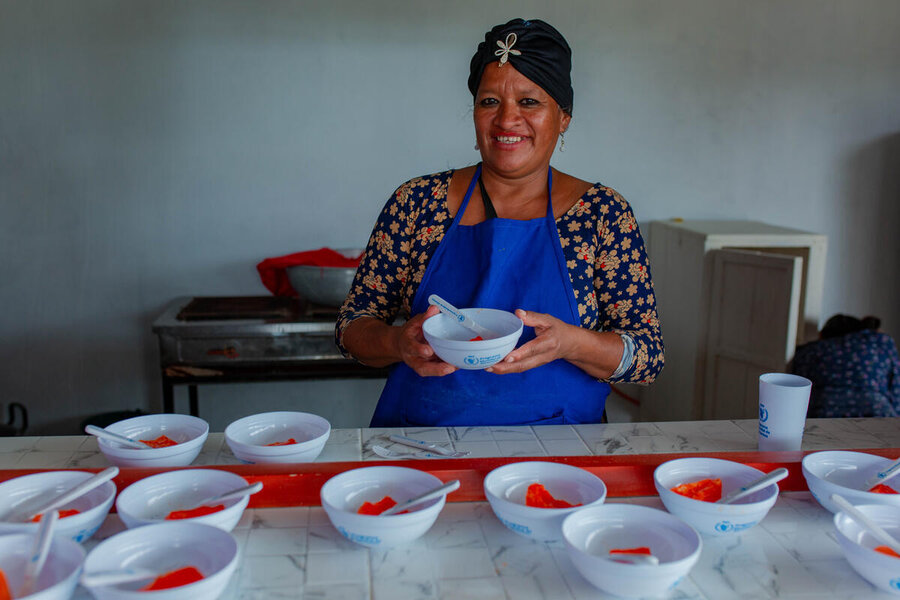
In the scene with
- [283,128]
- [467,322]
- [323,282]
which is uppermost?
[283,128]

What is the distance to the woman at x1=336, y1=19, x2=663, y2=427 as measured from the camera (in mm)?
1659

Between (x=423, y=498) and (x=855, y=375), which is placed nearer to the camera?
(x=423, y=498)

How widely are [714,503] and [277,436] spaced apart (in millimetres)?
802

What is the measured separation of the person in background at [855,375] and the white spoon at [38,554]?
245cm

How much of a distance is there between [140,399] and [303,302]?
90 centimetres

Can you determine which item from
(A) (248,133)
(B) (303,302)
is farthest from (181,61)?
(B) (303,302)

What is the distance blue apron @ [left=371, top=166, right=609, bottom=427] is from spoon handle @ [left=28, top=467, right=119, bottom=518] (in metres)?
0.78

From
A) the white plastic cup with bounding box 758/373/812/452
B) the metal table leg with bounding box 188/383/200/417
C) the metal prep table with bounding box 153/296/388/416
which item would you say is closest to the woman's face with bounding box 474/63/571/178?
the white plastic cup with bounding box 758/373/812/452

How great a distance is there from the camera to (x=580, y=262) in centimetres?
176

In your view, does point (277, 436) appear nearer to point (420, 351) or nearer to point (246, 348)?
point (420, 351)

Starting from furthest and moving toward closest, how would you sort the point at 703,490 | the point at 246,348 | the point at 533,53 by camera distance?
1. the point at 246,348
2. the point at 533,53
3. the point at 703,490

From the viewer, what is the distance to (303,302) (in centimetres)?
314

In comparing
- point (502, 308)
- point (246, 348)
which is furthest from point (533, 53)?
point (246, 348)

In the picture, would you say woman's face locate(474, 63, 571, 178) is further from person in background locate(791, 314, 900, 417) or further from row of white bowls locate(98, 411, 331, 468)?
person in background locate(791, 314, 900, 417)
